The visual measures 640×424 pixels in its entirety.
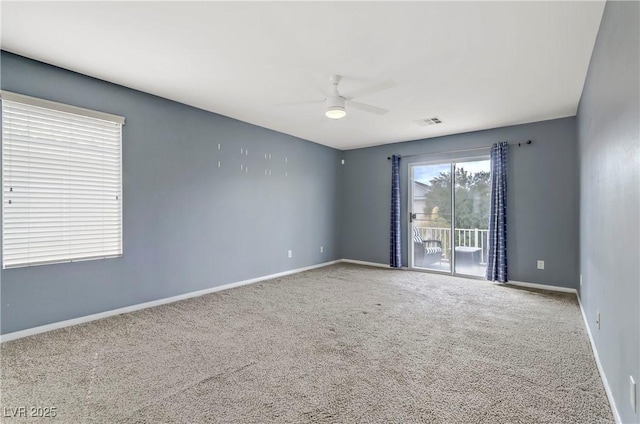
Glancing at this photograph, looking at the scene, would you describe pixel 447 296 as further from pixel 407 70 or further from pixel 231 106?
pixel 231 106

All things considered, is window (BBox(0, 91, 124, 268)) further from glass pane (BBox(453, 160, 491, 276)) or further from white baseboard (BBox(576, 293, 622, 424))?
glass pane (BBox(453, 160, 491, 276))

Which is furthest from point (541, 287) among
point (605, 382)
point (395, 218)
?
point (605, 382)

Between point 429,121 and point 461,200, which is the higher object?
point 429,121

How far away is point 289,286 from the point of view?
4742mm

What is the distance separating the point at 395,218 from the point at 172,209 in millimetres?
3957

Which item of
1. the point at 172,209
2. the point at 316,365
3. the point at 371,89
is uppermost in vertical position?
the point at 371,89

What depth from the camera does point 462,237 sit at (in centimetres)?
548

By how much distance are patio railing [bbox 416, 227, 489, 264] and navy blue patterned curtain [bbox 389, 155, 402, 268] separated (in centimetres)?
55

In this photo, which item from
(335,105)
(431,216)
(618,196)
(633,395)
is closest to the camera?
(633,395)

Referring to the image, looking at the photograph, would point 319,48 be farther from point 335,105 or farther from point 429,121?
point 429,121

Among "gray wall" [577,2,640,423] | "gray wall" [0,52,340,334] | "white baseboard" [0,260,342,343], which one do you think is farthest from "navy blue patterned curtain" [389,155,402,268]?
"gray wall" [577,2,640,423]

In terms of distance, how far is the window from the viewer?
277 centimetres

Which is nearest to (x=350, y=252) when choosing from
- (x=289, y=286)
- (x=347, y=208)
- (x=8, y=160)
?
Answer: (x=347, y=208)

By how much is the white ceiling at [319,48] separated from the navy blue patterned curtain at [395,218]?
2136 millimetres
